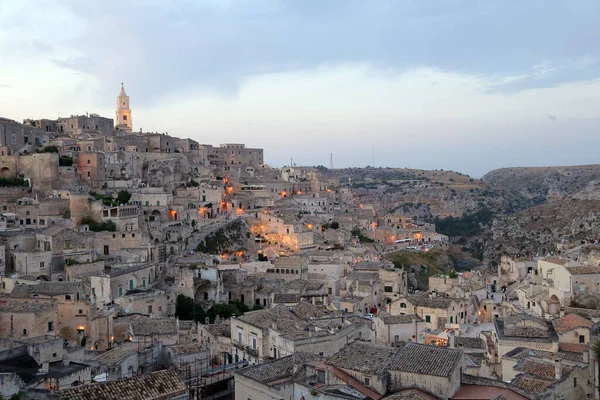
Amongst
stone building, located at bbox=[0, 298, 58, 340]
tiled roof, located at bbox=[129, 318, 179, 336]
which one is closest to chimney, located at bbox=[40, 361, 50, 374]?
stone building, located at bbox=[0, 298, 58, 340]

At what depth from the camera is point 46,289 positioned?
100ft

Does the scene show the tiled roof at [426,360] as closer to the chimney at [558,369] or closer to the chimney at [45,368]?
the chimney at [558,369]

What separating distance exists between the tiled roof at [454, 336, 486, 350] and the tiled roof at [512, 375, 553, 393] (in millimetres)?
8293

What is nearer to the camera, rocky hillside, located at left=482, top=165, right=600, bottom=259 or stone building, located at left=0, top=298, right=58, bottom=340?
stone building, located at left=0, top=298, right=58, bottom=340

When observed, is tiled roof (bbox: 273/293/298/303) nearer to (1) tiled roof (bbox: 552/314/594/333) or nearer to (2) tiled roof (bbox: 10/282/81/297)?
(2) tiled roof (bbox: 10/282/81/297)

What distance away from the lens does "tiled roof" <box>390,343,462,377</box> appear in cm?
1773

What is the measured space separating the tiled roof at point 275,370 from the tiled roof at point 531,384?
728 centimetres

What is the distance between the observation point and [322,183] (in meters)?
92.4

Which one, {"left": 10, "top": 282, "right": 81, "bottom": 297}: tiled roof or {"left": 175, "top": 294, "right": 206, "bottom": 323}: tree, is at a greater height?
{"left": 10, "top": 282, "right": 81, "bottom": 297}: tiled roof

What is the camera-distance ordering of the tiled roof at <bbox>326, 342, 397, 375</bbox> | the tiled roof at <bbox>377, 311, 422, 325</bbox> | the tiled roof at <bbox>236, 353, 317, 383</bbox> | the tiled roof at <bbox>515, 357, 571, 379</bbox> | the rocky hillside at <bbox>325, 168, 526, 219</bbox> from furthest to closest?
1. the rocky hillside at <bbox>325, 168, 526, 219</bbox>
2. the tiled roof at <bbox>377, 311, 422, 325</bbox>
3. the tiled roof at <bbox>515, 357, 571, 379</bbox>
4. the tiled roof at <bbox>236, 353, 317, 383</bbox>
5. the tiled roof at <bbox>326, 342, 397, 375</bbox>

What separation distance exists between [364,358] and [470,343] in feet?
37.8

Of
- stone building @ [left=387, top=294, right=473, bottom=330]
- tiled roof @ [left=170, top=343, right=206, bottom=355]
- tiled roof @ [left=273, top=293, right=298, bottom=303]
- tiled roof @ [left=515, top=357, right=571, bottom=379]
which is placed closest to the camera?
tiled roof @ [left=515, top=357, right=571, bottom=379]

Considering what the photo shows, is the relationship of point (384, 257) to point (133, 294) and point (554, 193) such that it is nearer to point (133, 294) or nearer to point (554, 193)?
point (133, 294)

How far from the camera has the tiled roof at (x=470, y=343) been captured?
28902 mm
